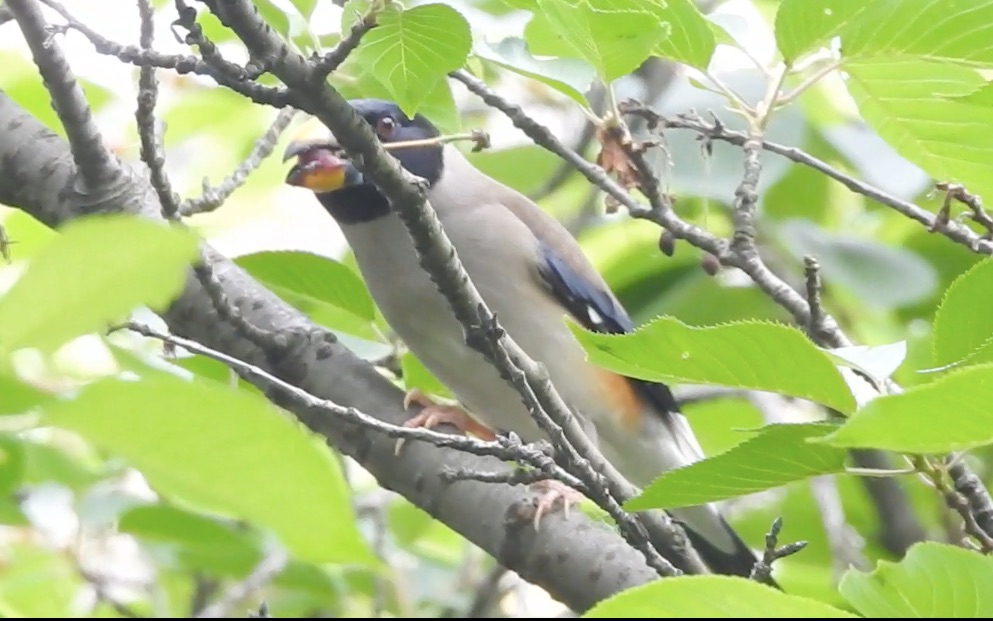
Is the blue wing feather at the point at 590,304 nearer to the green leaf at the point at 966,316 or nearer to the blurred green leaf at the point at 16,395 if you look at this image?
the green leaf at the point at 966,316

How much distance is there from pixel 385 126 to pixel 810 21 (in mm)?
1449

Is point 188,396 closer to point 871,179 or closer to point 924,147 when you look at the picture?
point 924,147

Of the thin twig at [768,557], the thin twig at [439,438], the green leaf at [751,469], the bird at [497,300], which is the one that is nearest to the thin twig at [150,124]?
the thin twig at [439,438]

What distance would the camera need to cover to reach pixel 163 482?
768 mm

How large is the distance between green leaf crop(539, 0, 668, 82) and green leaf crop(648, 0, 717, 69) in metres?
0.07

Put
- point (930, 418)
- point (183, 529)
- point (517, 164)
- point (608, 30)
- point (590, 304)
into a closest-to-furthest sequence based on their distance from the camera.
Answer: point (930, 418) < point (608, 30) < point (183, 529) < point (590, 304) < point (517, 164)

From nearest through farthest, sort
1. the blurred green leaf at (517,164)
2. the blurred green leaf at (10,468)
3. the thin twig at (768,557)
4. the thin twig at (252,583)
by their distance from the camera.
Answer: the blurred green leaf at (10,468), the thin twig at (768,557), the thin twig at (252,583), the blurred green leaf at (517,164)

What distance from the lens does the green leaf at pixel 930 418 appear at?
1147 mm

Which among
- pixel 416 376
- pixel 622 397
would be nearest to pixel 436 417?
pixel 416 376

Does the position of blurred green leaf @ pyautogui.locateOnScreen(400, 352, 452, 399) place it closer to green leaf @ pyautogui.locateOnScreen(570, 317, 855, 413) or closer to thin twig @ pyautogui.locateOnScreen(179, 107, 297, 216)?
thin twig @ pyautogui.locateOnScreen(179, 107, 297, 216)

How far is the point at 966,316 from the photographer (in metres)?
1.55

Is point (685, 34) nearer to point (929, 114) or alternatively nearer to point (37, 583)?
point (929, 114)

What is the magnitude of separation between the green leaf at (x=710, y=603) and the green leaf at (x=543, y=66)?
4.85 feet

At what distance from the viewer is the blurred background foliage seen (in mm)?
2994
